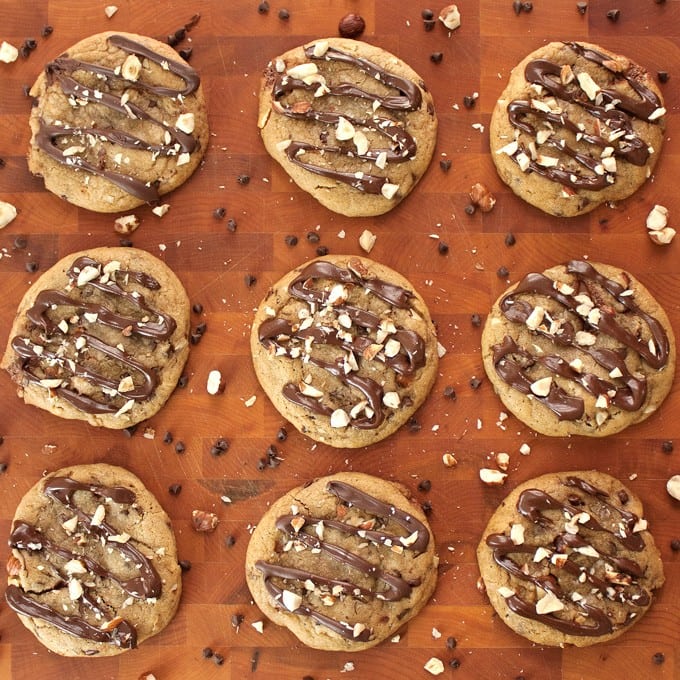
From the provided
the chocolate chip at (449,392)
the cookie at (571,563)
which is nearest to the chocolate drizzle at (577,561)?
the cookie at (571,563)

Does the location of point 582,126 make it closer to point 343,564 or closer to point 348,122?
point 348,122

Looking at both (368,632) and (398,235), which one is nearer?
(368,632)

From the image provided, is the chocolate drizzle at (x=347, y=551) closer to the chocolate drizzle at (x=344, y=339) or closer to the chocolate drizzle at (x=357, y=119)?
the chocolate drizzle at (x=344, y=339)

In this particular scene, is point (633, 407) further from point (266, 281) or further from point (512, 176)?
point (266, 281)

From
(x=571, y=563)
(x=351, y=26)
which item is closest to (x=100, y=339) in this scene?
(x=351, y=26)

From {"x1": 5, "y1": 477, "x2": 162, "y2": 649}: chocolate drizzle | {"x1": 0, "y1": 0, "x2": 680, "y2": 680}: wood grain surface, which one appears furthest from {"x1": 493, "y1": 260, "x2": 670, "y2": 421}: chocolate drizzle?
{"x1": 5, "y1": 477, "x2": 162, "y2": 649}: chocolate drizzle

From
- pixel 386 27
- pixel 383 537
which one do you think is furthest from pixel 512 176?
pixel 383 537
